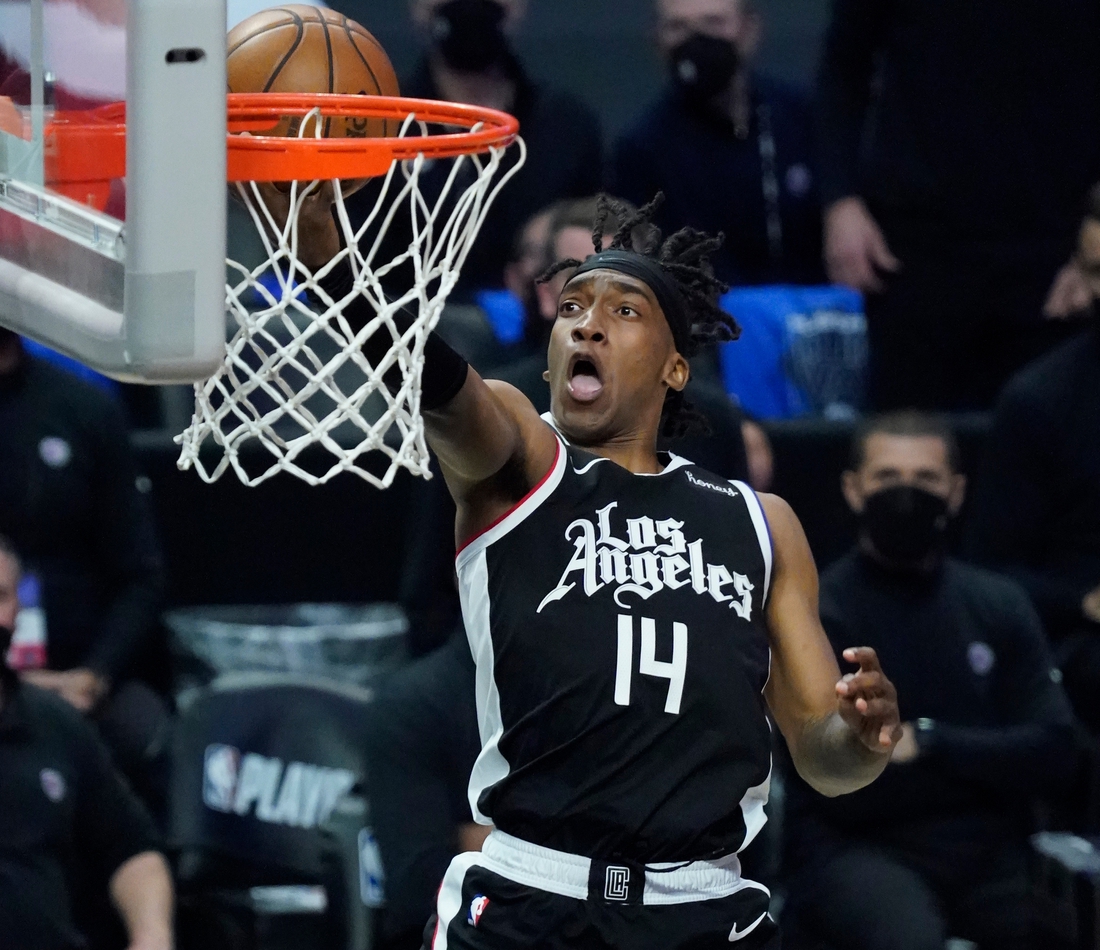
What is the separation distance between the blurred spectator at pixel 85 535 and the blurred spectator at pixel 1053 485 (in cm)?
254

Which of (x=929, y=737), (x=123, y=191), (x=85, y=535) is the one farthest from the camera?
(x=85, y=535)

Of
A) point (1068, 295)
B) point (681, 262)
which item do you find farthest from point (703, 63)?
point (681, 262)

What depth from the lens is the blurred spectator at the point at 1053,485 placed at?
19.2 ft

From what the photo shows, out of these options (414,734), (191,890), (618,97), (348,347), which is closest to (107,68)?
(348,347)

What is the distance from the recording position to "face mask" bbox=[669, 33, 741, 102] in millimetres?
6844

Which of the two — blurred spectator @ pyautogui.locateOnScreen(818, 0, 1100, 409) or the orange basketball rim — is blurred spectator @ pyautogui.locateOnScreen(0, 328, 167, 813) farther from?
blurred spectator @ pyautogui.locateOnScreen(818, 0, 1100, 409)

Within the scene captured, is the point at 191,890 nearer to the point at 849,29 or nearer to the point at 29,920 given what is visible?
the point at 29,920

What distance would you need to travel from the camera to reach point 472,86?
6516 millimetres

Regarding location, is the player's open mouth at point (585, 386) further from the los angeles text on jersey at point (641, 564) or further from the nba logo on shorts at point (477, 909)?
the nba logo on shorts at point (477, 909)

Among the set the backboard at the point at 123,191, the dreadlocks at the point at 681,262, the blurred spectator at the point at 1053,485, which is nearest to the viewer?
the backboard at the point at 123,191

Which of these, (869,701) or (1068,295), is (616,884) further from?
(1068,295)

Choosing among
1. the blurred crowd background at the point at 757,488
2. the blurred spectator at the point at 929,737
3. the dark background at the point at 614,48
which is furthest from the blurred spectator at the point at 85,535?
the dark background at the point at 614,48

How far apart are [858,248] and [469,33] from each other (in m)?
1.48

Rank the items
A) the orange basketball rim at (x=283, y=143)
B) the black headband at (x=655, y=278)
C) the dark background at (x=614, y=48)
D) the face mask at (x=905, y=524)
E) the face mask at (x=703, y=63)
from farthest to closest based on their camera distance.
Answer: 1. the dark background at (x=614, y=48)
2. the face mask at (x=703, y=63)
3. the face mask at (x=905, y=524)
4. the black headband at (x=655, y=278)
5. the orange basketball rim at (x=283, y=143)
